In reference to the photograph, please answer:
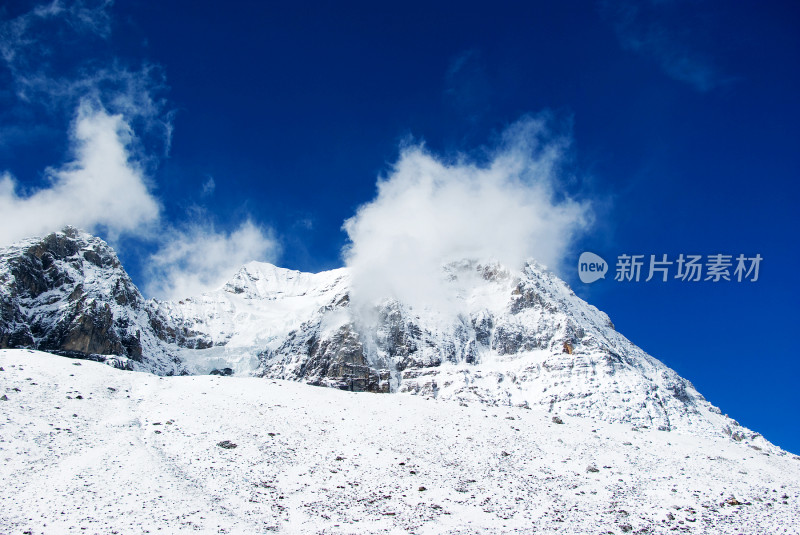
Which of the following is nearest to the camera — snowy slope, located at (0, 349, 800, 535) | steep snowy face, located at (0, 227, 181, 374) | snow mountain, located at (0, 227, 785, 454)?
snowy slope, located at (0, 349, 800, 535)

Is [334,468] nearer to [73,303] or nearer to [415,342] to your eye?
[415,342]

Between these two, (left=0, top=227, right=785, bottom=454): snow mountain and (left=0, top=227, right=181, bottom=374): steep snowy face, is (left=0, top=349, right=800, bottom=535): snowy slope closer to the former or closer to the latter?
(left=0, top=227, right=785, bottom=454): snow mountain

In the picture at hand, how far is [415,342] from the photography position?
5906 inches

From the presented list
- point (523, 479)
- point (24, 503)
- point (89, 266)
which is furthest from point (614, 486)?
point (89, 266)

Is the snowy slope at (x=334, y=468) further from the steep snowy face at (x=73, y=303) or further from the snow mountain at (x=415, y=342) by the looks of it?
the steep snowy face at (x=73, y=303)

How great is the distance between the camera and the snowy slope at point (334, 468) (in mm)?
23859

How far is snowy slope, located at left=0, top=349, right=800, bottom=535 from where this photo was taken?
23.9m

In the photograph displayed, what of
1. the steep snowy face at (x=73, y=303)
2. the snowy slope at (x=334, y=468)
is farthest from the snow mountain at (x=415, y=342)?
the snowy slope at (x=334, y=468)

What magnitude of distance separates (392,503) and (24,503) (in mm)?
17550

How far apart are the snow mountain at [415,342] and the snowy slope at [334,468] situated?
223 ft

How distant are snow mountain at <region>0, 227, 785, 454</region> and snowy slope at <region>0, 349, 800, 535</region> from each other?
68.1 m

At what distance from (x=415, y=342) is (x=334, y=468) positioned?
119795mm

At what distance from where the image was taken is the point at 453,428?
4047 cm

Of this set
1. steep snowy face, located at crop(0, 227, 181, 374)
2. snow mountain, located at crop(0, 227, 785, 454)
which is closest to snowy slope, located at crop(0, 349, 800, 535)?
snow mountain, located at crop(0, 227, 785, 454)
